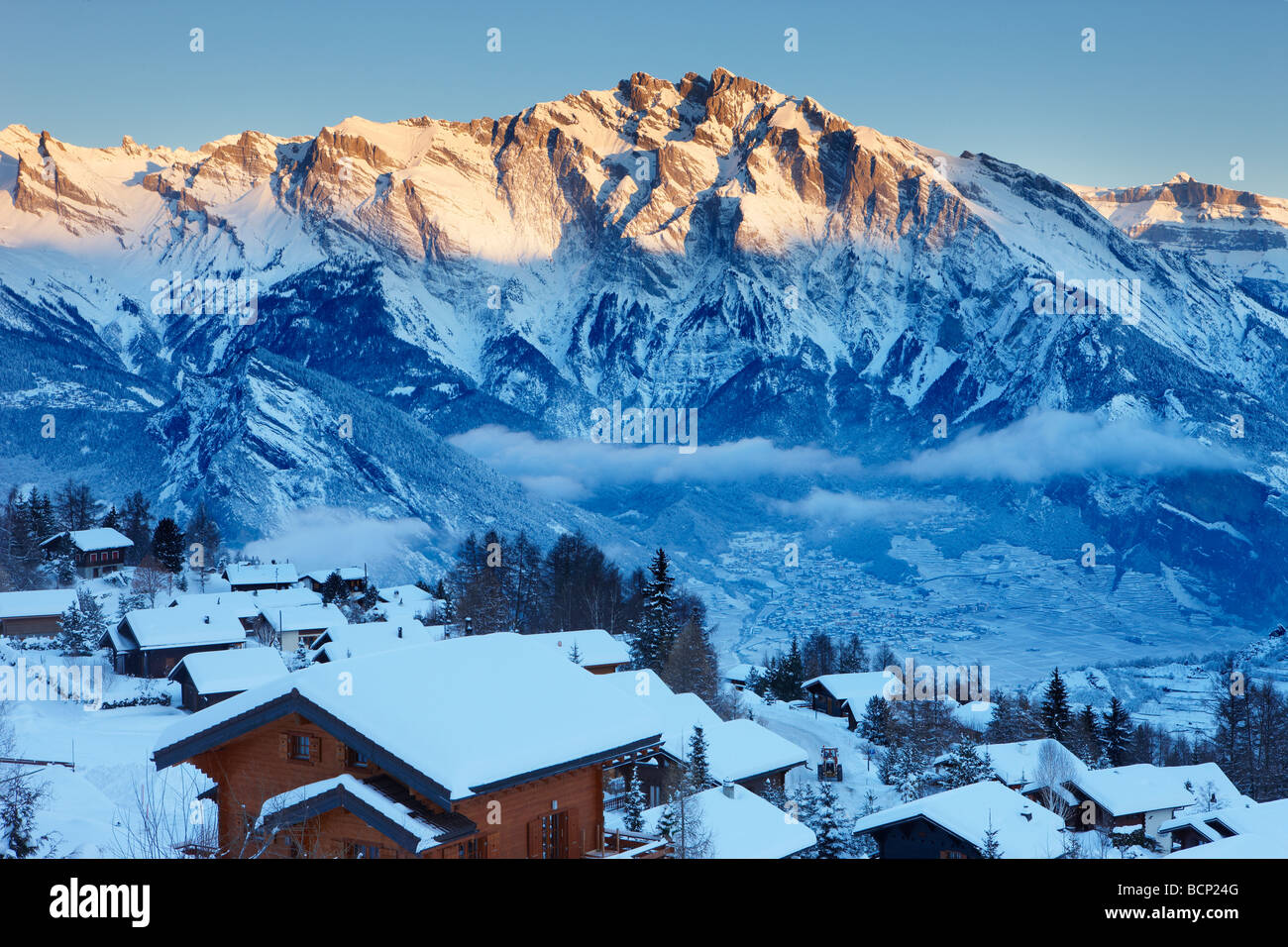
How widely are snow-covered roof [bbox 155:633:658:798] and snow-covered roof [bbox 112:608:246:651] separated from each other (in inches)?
2047

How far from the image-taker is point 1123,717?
2805 inches

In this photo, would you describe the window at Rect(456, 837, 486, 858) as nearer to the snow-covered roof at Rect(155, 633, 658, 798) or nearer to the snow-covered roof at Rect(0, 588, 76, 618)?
the snow-covered roof at Rect(155, 633, 658, 798)

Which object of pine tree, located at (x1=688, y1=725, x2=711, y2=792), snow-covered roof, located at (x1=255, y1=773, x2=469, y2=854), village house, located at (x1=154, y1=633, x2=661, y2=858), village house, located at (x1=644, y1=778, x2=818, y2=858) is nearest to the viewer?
snow-covered roof, located at (x1=255, y1=773, x2=469, y2=854)

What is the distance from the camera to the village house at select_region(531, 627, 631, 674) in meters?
61.8

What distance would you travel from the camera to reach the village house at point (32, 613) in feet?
212

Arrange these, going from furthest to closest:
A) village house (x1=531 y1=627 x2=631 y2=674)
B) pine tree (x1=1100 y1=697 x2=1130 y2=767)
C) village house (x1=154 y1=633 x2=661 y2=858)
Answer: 1. pine tree (x1=1100 y1=697 x2=1130 y2=767)
2. village house (x1=531 y1=627 x2=631 y2=674)
3. village house (x1=154 y1=633 x2=661 y2=858)

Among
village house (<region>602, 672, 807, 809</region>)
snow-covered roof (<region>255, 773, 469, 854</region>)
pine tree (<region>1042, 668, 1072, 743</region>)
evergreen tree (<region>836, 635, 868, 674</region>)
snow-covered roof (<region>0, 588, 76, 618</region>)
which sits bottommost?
evergreen tree (<region>836, 635, 868, 674</region>)

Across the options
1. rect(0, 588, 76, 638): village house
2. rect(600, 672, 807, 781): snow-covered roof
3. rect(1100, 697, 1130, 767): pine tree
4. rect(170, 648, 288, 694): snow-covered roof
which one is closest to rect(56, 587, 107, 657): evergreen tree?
rect(0, 588, 76, 638): village house

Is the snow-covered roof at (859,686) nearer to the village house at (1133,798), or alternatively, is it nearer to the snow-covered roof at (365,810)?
the village house at (1133,798)

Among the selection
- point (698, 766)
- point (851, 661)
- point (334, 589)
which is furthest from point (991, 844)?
point (334, 589)

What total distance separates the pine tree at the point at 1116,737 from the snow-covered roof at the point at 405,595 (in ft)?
169

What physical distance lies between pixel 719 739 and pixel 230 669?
83.6 ft
